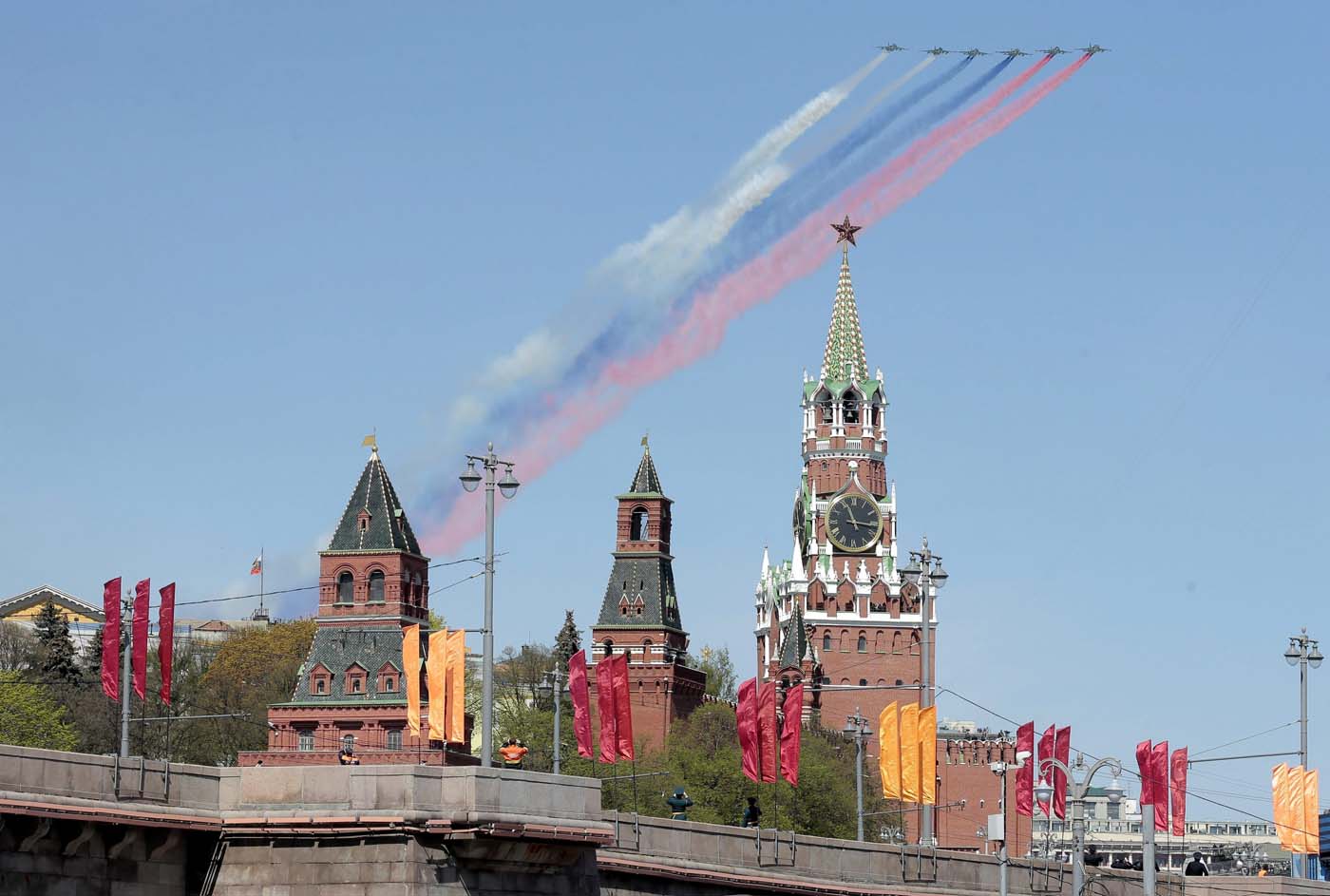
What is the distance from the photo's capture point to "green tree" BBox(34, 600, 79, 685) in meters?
179

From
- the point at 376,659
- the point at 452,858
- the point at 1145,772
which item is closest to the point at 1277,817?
the point at 1145,772

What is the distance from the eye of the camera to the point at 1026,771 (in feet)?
269

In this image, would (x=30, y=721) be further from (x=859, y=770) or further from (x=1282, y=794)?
(x=1282, y=794)

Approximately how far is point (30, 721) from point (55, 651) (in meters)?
27.9

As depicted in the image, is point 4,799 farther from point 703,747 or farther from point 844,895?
point 703,747

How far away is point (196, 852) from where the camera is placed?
4997cm

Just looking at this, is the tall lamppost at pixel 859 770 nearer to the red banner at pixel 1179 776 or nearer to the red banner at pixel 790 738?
the red banner at pixel 790 738

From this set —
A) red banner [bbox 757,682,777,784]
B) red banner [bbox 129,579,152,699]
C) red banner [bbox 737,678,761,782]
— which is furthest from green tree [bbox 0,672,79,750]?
red banner [bbox 737,678,761,782]

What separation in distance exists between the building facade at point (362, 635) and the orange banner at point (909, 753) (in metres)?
95.7

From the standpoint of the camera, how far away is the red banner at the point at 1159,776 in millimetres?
83688

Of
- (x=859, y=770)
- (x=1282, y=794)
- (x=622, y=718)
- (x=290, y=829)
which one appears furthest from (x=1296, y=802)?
(x=290, y=829)

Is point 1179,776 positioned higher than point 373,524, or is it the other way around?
point 373,524

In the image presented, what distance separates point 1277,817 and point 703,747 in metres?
100.0

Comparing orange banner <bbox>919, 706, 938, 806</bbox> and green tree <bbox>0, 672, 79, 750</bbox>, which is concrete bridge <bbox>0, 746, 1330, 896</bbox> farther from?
green tree <bbox>0, 672, 79, 750</bbox>
